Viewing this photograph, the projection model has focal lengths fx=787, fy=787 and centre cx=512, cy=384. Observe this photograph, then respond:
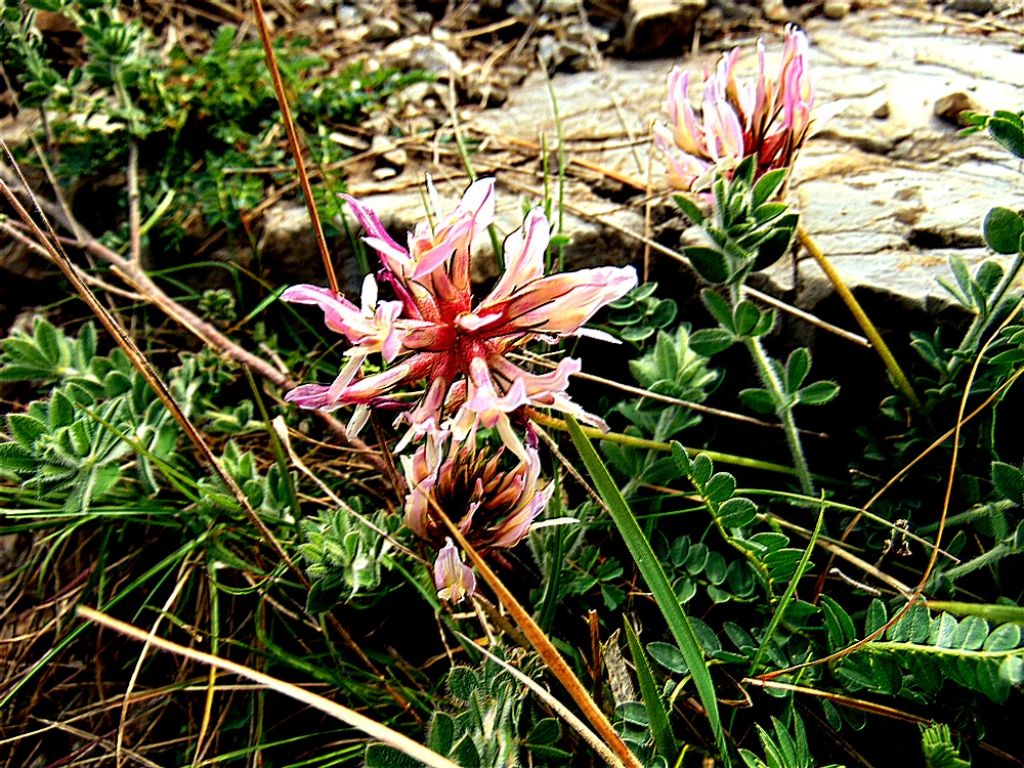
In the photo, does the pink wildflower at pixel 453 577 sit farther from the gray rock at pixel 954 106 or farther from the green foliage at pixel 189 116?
the gray rock at pixel 954 106

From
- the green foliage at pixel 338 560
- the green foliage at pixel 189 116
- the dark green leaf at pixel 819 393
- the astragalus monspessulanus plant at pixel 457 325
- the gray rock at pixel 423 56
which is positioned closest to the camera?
the astragalus monspessulanus plant at pixel 457 325

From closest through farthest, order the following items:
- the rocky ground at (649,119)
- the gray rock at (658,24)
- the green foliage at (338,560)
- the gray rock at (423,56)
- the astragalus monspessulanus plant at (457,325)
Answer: the astragalus monspessulanus plant at (457,325), the green foliage at (338,560), the rocky ground at (649,119), the gray rock at (658,24), the gray rock at (423,56)

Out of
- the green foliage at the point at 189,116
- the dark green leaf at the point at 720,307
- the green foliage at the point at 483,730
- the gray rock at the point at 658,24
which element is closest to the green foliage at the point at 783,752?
the green foliage at the point at 483,730

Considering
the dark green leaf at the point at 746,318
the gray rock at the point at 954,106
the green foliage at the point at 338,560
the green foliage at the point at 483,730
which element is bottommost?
the green foliage at the point at 483,730

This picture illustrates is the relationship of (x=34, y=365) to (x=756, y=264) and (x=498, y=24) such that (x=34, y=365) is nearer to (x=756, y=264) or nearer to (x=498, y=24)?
(x=756, y=264)

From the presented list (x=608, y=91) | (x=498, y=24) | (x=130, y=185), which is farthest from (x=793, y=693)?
(x=498, y=24)

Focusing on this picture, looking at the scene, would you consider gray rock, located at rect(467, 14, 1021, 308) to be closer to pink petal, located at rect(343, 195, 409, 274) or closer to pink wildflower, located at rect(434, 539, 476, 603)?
pink petal, located at rect(343, 195, 409, 274)

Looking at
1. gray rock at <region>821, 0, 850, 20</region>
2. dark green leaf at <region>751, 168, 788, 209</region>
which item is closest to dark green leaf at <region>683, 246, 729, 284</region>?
dark green leaf at <region>751, 168, 788, 209</region>
